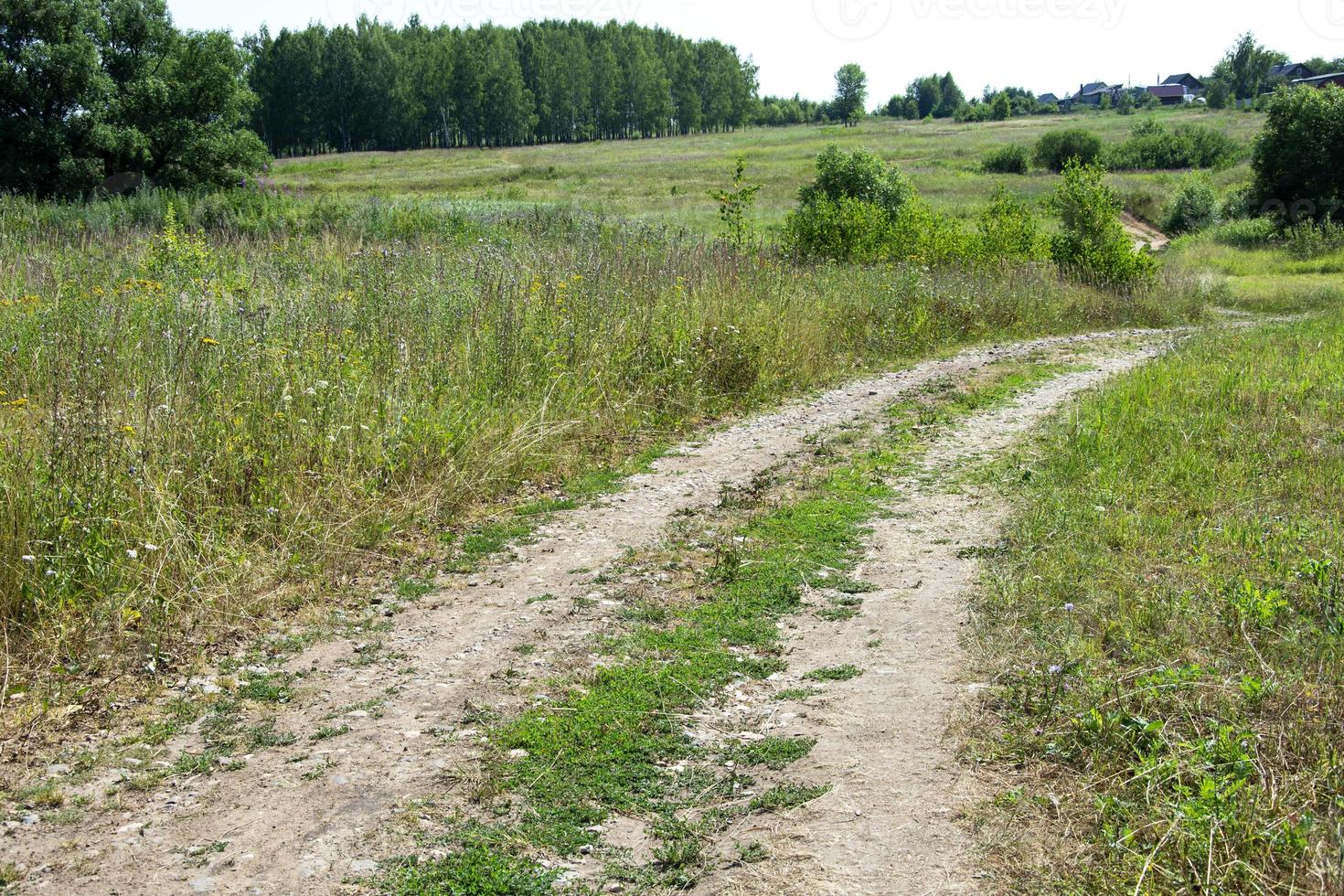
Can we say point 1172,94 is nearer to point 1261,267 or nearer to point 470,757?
point 1261,267

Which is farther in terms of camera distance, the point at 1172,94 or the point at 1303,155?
the point at 1172,94

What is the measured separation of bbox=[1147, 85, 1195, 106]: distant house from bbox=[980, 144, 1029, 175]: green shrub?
90.1 metres

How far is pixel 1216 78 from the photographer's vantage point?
11656cm

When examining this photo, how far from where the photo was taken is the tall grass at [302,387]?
16.3 feet

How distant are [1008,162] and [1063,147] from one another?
11.8 feet

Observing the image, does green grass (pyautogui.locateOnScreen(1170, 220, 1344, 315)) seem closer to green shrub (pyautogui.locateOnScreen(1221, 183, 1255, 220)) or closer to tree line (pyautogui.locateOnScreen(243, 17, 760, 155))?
green shrub (pyautogui.locateOnScreen(1221, 183, 1255, 220))

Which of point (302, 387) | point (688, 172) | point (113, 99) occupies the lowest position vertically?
point (302, 387)

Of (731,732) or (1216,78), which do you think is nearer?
(731,732)

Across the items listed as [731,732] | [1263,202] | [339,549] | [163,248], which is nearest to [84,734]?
[339,549]

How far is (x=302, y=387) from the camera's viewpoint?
22.4 ft

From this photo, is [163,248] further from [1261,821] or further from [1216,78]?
[1216,78]

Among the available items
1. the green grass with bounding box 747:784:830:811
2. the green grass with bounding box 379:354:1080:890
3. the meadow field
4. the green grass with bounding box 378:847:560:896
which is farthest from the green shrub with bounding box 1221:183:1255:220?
the green grass with bounding box 378:847:560:896

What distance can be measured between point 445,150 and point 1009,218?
265 ft

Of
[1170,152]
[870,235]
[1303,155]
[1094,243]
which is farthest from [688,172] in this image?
[870,235]
